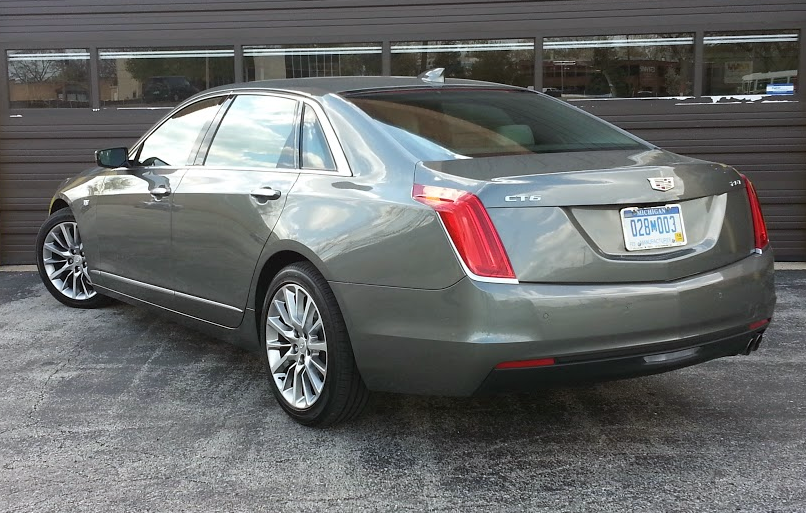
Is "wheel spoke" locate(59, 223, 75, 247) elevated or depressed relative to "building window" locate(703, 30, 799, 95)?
depressed

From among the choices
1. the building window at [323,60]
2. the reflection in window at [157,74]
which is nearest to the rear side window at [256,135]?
the building window at [323,60]

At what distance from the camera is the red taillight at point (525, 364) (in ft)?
9.59

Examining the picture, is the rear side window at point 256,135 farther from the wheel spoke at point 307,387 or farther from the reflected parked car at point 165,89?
the reflected parked car at point 165,89

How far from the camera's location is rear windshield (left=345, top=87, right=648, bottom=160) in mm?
3441

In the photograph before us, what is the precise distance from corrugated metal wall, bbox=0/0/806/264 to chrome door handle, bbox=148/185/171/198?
350cm

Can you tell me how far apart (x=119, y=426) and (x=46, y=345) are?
5.57 feet

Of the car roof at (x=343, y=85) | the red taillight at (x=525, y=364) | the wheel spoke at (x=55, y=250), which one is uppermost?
the car roof at (x=343, y=85)

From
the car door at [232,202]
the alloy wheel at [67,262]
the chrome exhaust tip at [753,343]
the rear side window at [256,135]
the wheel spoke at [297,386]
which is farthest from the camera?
the alloy wheel at [67,262]

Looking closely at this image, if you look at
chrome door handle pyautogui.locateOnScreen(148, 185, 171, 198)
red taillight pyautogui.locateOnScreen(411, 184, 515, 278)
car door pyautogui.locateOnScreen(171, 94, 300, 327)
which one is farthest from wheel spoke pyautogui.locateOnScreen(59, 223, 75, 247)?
red taillight pyautogui.locateOnScreen(411, 184, 515, 278)

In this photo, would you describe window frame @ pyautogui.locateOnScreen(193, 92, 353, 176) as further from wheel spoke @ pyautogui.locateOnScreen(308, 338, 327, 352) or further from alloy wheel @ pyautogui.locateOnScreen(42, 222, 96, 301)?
alloy wheel @ pyautogui.locateOnScreen(42, 222, 96, 301)

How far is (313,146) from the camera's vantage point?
377 cm

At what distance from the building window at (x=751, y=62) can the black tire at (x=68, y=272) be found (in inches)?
207

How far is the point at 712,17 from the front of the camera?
7.32 meters

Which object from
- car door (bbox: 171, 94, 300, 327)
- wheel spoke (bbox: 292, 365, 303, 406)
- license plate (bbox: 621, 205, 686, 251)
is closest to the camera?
license plate (bbox: 621, 205, 686, 251)
